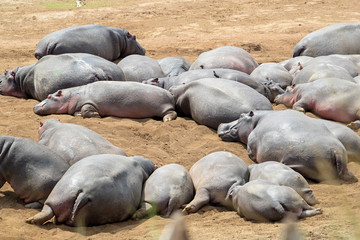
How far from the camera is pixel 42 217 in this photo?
4516mm

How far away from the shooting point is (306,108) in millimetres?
7320

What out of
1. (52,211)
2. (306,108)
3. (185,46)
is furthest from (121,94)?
(185,46)

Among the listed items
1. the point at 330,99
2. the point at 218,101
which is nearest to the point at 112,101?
the point at 218,101

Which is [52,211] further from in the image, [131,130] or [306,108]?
[306,108]

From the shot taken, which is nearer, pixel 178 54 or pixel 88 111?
pixel 88 111

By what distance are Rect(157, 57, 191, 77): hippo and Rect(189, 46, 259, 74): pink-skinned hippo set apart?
231 millimetres

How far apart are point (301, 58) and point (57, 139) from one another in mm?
4907

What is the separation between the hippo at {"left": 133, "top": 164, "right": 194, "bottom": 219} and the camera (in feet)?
15.9

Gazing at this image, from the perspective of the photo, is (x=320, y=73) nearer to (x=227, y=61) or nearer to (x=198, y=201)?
(x=227, y=61)

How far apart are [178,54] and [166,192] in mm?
6631

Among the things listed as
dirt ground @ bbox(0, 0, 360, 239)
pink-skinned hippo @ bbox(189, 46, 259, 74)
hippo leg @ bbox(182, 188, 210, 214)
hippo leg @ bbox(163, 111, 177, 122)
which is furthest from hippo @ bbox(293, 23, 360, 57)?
hippo leg @ bbox(182, 188, 210, 214)

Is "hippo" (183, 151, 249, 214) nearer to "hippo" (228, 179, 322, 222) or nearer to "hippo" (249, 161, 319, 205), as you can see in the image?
"hippo" (249, 161, 319, 205)

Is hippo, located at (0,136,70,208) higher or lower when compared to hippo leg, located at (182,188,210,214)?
higher

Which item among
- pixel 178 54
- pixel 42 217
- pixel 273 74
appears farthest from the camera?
pixel 178 54
